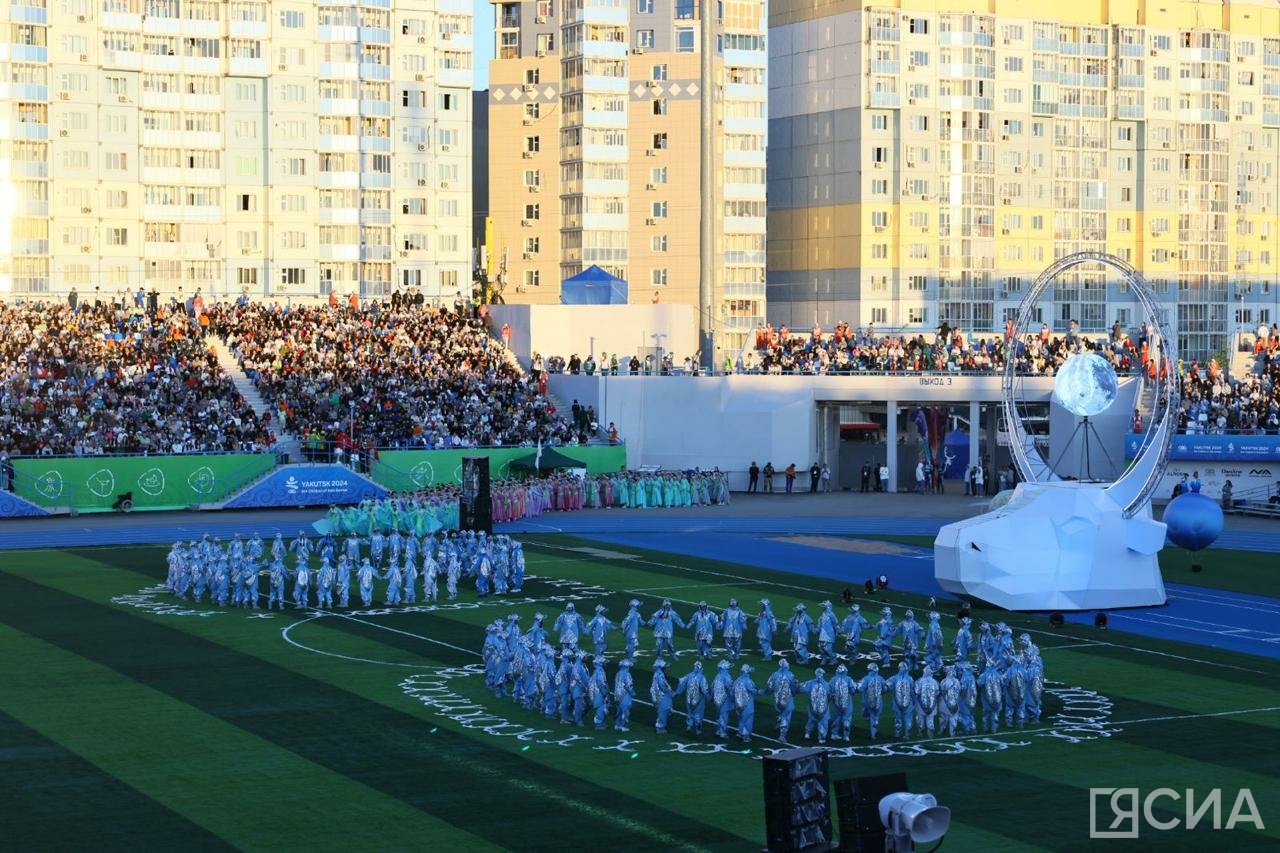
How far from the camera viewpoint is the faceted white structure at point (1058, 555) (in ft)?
145

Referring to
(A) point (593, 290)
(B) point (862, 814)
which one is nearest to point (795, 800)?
(B) point (862, 814)

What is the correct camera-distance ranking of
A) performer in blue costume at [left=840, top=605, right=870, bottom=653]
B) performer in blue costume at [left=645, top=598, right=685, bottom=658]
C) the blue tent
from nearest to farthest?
performer in blue costume at [left=645, top=598, right=685, bottom=658], performer in blue costume at [left=840, top=605, right=870, bottom=653], the blue tent

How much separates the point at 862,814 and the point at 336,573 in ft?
92.9

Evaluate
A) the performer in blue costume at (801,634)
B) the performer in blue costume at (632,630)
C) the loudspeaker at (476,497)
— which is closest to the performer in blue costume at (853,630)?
the performer in blue costume at (801,634)

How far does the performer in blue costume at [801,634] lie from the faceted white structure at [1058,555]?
8.88 meters

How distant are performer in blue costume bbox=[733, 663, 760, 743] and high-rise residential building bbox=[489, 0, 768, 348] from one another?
85386 millimetres

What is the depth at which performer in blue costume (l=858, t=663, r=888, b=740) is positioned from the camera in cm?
3008

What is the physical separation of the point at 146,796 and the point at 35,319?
55.2 meters

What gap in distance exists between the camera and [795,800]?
17.8m

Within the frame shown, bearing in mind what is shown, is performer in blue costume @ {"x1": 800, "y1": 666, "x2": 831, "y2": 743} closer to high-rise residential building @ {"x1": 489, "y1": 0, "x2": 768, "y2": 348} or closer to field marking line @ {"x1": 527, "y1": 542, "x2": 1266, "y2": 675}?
field marking line @ {"x1": 527, "y1": 542, "x2": 1266, "y2": 675}

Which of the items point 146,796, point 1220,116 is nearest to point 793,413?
point 146,796

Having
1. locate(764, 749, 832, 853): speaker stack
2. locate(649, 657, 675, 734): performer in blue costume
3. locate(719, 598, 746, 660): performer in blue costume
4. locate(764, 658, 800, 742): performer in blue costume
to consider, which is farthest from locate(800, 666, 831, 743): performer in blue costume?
locate(764, 749, 832, 853): speaker stack

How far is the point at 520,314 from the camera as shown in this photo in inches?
3349

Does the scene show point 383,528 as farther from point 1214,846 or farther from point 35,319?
point 1214,846
